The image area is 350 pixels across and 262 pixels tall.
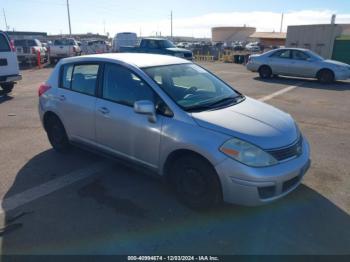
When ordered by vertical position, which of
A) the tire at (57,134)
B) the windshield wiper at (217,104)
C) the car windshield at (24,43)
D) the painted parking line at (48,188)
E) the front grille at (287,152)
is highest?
the car windshield at (24,43)

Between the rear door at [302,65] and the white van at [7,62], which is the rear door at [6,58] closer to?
the white van at [7,62]

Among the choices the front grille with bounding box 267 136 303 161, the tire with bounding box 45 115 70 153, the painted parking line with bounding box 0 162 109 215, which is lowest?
the painted parking line with bounding box 0 162 109 215

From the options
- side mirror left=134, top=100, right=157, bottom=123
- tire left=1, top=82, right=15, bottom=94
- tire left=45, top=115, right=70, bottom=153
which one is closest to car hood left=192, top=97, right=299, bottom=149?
side mirror left=134, top=100, right=157, bottom=123

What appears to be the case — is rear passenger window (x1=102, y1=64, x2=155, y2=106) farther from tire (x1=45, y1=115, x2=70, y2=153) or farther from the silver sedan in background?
the silver sedan in background

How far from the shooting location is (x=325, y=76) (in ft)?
43.3

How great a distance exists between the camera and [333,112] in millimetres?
8219

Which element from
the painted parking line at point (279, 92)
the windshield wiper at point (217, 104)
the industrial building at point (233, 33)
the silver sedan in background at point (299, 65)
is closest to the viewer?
the windshield wiper at point (217, 104)

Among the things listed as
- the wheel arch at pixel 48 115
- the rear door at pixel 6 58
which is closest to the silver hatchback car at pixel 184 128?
the wheel arch at pixel 48 115

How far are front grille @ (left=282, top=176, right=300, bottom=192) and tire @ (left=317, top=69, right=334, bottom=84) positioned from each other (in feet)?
37.4

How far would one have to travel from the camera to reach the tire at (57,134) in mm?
4986

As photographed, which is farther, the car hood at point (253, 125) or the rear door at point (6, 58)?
the rear door at point (6, 58)

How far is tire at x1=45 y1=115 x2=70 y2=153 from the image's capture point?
4.99 m

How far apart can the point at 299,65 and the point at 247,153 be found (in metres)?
12.1

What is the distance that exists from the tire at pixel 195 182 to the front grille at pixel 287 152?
0.64 m
